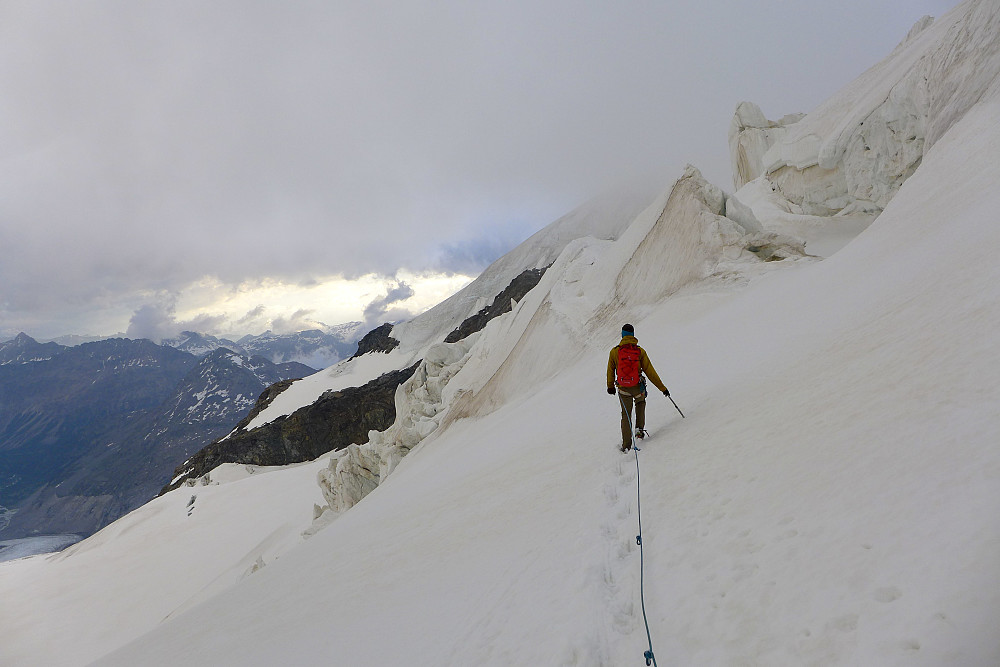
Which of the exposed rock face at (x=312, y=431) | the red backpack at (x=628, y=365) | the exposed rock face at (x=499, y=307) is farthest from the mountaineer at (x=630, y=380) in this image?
the exposed rock face at (x=312, y=431)

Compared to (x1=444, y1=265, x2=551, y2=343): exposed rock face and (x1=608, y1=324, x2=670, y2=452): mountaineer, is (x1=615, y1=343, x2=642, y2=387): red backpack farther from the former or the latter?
(x1=444, y1=265, x2=551, y2=343): exposed rock face

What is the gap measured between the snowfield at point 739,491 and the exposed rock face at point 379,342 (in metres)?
62.4

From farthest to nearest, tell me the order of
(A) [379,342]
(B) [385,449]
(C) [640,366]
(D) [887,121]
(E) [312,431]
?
(A) [379,342] < (E) [312,431] < (B) [385,449] < (D) [887,121] < (C) [640,366]

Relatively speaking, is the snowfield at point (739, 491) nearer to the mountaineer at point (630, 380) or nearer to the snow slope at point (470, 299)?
the mountaineer at point (630, 380)

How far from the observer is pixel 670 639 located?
127 inches

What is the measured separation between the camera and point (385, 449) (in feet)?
82.3

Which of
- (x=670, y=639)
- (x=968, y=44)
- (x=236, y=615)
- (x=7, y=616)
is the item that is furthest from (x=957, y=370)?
(x=7, y=616)

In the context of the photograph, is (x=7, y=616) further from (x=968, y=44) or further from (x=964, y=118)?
(x=968, y=44)

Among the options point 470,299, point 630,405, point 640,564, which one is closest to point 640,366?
point 630,405

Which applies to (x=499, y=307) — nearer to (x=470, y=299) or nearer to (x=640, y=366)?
(x=470, y=299)

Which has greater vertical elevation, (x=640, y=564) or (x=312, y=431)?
(x=312, y=431)

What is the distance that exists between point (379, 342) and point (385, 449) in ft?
188

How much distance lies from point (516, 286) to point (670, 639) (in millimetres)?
58372

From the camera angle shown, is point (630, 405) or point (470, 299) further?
point (470, 299)
